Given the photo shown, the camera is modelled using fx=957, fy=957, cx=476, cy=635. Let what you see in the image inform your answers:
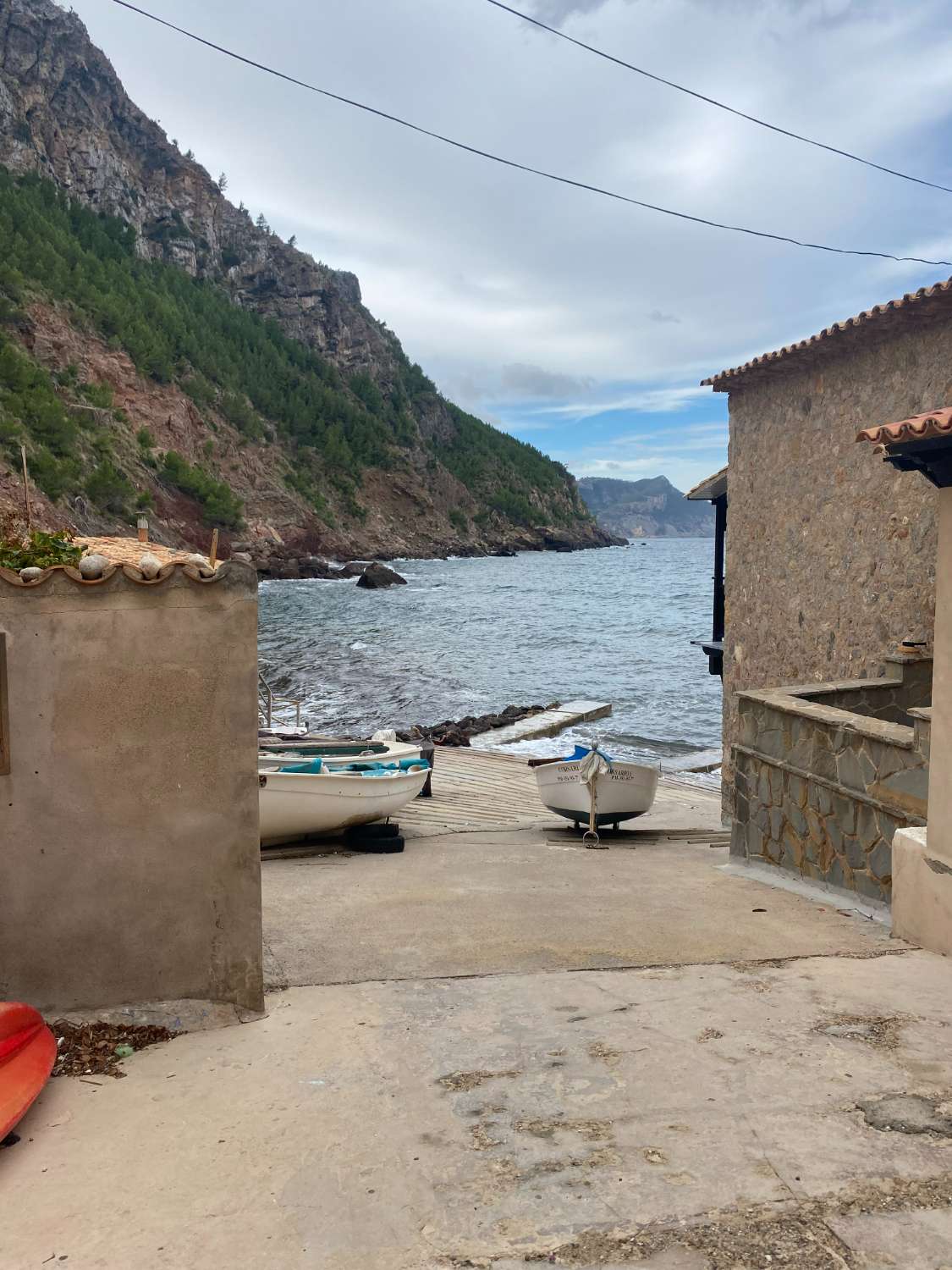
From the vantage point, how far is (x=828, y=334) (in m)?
11.1

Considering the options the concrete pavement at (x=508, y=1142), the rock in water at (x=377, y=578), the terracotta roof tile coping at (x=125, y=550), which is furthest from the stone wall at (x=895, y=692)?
the rock in water at (x=377, y=578)

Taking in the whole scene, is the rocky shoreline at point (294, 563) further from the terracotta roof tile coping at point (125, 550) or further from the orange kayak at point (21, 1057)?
the orange kayak at point (21, 1057)

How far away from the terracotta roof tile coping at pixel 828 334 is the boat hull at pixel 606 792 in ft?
18.1

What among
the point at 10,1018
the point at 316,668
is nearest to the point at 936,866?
the point at 10,1018

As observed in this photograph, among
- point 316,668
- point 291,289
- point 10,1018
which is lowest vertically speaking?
point 316,668

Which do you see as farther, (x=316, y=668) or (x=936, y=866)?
(x=316, y=668)

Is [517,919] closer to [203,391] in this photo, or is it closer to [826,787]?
[826,787]

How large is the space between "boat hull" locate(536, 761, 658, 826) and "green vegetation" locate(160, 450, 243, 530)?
74.4 meters

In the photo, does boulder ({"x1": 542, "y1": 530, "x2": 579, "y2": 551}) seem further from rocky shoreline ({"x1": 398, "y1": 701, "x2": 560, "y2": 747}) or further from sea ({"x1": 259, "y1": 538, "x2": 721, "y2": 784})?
rocky shoreline ({"x1": 398, "y1": 701, "x2": 560, "y2": 747})

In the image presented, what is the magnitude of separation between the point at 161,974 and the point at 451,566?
110 metres

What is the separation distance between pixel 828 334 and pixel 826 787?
5763 millimetres

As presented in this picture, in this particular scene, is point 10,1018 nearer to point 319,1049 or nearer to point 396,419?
point 319,1049

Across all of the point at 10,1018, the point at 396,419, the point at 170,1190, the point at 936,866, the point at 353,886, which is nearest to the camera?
the point at 170,1190

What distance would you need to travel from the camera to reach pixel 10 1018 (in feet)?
12.2
